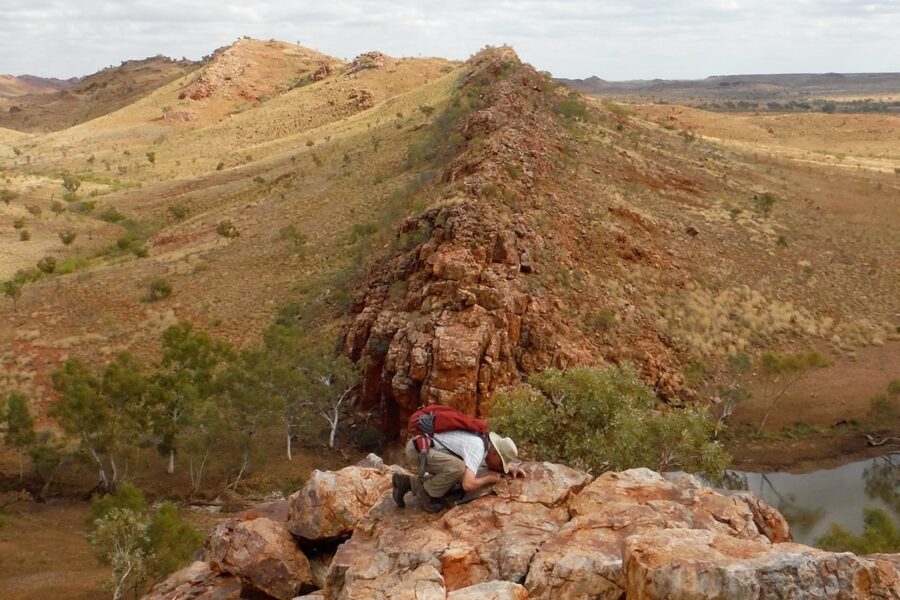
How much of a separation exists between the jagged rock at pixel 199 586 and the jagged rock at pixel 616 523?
4.22 m

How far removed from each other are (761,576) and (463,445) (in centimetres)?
318

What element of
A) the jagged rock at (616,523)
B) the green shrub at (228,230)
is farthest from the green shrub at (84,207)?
the jagged rock at (616,523)

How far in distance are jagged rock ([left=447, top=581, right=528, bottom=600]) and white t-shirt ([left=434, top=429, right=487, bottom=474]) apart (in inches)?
66.2

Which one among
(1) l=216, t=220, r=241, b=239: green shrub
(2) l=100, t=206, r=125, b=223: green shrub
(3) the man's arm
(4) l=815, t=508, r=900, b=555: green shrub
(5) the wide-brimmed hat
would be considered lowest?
(4) l=815, t=508, r=900, b=555: green shrub

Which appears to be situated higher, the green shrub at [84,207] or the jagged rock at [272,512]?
the green shrub at [84,207]

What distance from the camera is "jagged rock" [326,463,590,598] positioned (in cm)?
721

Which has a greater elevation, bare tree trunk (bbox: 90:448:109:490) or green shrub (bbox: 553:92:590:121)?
green shrub (bbox: 553:92:590:121)

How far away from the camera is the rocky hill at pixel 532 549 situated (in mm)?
5826

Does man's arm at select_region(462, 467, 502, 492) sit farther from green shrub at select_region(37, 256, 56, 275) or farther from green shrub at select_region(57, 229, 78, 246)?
green shrub at select_region(57, 229, 78, 246)

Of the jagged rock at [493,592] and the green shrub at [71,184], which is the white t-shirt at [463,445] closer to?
the jagged rock at [493,592]

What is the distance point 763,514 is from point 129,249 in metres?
37.8

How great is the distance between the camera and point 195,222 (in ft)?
137

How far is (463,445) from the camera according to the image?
7.96 m

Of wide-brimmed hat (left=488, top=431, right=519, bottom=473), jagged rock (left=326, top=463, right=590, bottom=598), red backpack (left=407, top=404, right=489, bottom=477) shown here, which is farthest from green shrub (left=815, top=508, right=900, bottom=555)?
red backpack (left=407, top=404, right=489, bottom=477)
